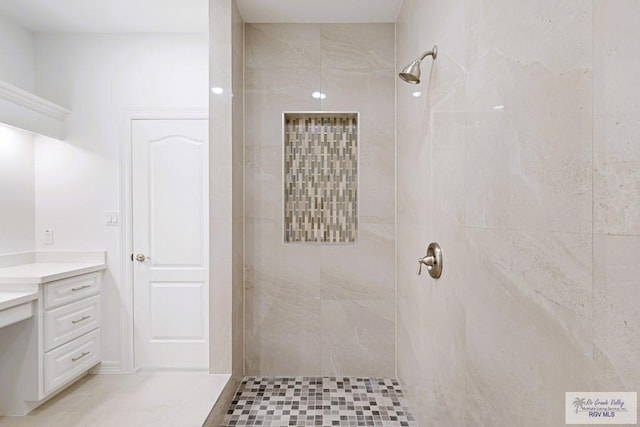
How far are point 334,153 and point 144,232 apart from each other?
160cm

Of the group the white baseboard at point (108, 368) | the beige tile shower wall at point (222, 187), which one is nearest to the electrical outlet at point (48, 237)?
the white baseboard at point (108, 368)

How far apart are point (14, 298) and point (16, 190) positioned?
114cm

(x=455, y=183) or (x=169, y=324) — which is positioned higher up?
(x=455, y=183)

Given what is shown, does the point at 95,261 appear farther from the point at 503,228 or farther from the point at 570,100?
the point at 570,100

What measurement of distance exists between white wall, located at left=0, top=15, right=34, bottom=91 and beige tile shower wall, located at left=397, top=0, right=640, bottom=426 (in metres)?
3.02

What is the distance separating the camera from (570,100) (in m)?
0.82

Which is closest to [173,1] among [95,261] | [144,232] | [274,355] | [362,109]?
[362,109]

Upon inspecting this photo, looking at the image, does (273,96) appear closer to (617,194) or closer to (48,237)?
(48,237)

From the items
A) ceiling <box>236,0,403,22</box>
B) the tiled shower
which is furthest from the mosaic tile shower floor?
ceiling <box>236,0,403,22</box>

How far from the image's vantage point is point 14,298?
86.9 inches

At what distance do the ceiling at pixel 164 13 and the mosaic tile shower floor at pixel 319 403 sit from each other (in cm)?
257

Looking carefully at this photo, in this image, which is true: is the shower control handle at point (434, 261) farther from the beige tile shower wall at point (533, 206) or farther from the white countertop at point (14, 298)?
the white countertop at point (14, 298)

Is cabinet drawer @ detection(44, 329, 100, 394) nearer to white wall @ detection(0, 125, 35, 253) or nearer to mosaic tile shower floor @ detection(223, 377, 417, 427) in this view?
white wall @ detection(0, 125, 35, 253)

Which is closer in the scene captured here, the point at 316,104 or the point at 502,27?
the point at 502,27
